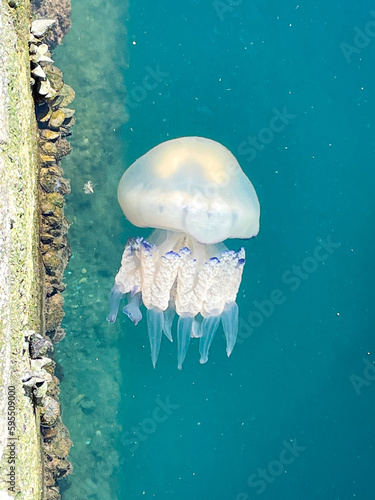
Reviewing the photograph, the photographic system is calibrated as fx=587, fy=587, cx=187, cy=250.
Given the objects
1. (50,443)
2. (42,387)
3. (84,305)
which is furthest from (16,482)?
(84,305)

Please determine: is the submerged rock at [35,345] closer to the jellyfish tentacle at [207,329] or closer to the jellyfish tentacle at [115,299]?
the jellyfish tentacle at [115,299]

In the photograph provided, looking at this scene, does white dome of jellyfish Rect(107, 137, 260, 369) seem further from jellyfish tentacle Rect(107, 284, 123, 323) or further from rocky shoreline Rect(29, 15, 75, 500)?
rocky shoreline Rect(29, 15, 75, 500)

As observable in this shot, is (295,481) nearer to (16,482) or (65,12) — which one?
(16,482)

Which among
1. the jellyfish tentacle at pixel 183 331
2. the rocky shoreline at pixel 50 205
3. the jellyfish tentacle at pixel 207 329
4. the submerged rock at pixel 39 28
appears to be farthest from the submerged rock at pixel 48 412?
the submerged rock at pixel 39 28

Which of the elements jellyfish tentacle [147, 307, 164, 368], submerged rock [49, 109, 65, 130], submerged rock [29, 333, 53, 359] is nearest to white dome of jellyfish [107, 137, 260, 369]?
jellyfish tentacle [147, 307, 164, 368]

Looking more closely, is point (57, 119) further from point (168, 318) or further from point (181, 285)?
point (168, 318)

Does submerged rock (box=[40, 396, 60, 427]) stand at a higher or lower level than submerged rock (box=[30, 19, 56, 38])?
lower

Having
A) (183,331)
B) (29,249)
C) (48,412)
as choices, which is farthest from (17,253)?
(183,331)
